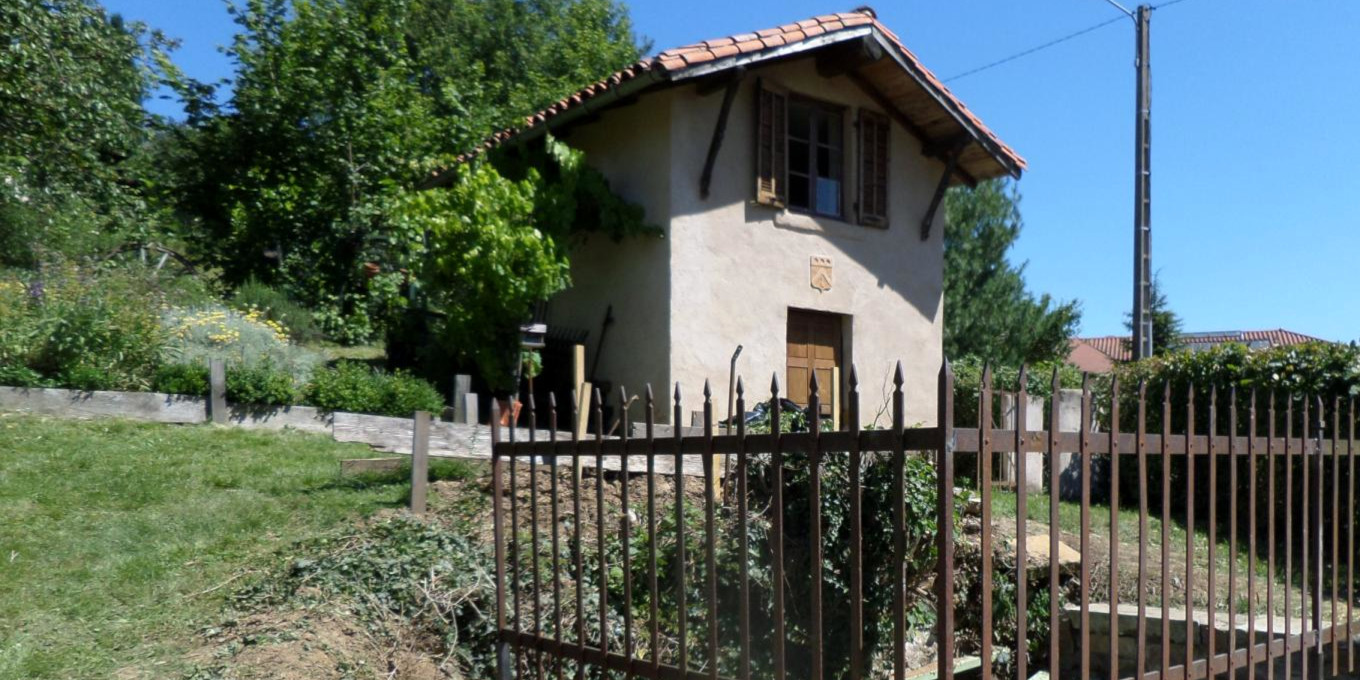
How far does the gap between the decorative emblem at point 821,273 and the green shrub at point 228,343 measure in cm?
564

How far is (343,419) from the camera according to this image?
7.54m

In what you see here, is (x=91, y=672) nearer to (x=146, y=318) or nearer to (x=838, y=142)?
(x=146, y=318)

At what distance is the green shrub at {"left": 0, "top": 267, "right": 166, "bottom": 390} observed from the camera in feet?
32.8

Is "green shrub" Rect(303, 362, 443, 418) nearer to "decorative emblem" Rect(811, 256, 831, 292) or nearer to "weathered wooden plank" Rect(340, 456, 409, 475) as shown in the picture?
"weathered wooden plank" Rect(340, 456, 409, 475)

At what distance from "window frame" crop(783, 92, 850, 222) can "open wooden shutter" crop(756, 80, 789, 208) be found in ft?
0.17

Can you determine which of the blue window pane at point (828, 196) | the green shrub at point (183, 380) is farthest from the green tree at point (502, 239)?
the blue window pane at point (828, 196)

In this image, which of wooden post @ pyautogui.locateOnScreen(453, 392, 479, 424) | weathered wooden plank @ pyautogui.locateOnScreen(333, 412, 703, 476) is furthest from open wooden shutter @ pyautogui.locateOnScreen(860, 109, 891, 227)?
A: wooden post @ pyautogui.locateOnScreen(453, 392, 479, 424)

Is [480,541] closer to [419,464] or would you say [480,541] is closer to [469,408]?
[419,464]

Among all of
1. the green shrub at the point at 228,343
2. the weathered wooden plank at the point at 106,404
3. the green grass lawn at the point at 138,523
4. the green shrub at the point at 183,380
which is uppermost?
the green shrub at the point at 228,343

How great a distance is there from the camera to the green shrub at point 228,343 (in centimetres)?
1098

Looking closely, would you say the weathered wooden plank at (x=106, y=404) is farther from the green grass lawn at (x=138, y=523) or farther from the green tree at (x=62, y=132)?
the green tree at (x=62, y=132)

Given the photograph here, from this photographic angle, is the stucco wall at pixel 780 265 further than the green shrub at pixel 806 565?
Yes

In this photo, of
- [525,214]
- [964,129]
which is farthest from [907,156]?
[525,214]

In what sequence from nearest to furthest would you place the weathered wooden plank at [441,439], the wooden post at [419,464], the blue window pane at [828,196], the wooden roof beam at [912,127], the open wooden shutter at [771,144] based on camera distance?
the wooden post at [419,464] → the weathered wooden plank at [441,439] → the open wooden shutter at [771,144] → the blue window pane at [828,196] → the wooden roof beam at [912,127]
